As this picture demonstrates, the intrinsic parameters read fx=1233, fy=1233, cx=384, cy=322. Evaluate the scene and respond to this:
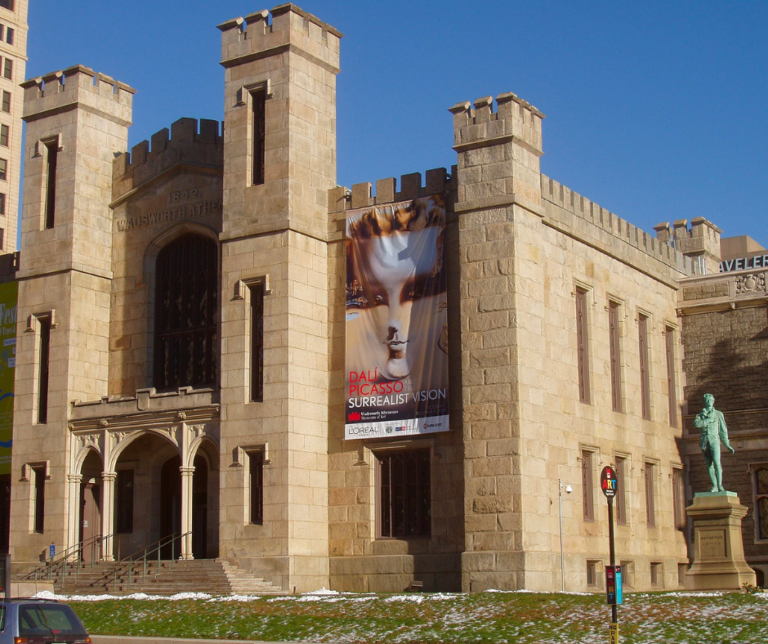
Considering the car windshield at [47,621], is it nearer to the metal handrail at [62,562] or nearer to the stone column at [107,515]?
the metal handrail at [62,562]

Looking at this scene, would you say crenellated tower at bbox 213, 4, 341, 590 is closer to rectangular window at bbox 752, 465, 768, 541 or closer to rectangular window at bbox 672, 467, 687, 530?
rectangular window at bbox 672, 467, 687, 530

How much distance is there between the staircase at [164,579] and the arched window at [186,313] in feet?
20.3

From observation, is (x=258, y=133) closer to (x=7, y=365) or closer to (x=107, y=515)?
(x=107, y=515)

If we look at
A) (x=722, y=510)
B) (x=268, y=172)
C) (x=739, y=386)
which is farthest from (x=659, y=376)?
(x=268, y=172)

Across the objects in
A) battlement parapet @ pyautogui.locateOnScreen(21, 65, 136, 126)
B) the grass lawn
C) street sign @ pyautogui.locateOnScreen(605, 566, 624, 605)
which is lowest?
the grass lawn

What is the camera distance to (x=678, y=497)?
40969mm

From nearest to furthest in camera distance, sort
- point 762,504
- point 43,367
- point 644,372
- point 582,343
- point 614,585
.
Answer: point 614,585
point 582,343
point 43,367
point 762,504
point 644,372

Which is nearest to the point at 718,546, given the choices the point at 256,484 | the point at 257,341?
the point at 256,484

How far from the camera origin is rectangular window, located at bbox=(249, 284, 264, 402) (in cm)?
3475

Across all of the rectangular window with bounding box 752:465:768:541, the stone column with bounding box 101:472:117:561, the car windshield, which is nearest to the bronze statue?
the rectangular window with bounding box 752:465:768:541

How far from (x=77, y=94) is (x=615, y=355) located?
62.9ft

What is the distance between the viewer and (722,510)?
108 feet

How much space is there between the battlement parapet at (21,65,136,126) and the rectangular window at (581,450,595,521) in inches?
742

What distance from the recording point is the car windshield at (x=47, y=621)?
18000mm
